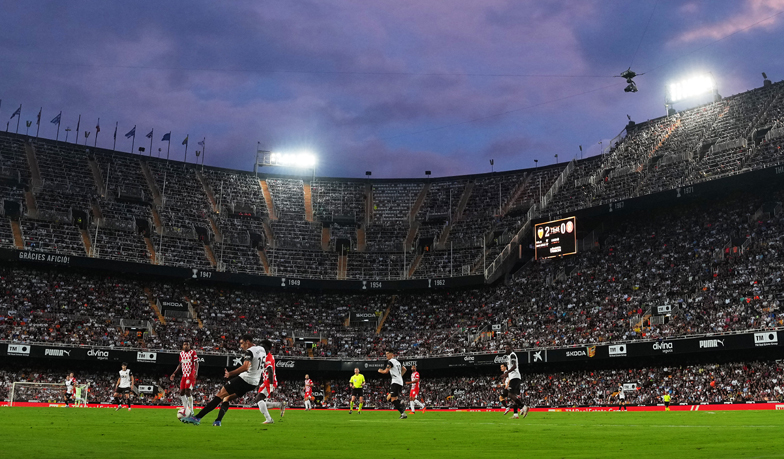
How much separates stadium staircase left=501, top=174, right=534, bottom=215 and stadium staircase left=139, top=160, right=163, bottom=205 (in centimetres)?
3822

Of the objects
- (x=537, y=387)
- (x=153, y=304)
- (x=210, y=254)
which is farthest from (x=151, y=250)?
(x=537, y=387)

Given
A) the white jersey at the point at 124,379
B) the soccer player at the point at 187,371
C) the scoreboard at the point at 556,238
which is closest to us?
the soccer player at the point at 187,371

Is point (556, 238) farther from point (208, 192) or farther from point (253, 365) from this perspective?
point (253, 365)

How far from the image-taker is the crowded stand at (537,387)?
46594mm

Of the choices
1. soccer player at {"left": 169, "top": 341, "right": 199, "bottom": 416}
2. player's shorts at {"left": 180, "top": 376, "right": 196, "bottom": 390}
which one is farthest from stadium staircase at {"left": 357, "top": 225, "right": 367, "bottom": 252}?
player's shorts at {"left": 180, "top": 376, "right": 196, "bottom": 390}

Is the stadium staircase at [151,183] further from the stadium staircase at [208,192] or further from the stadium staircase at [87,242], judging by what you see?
the stadium staircase at [87,242]

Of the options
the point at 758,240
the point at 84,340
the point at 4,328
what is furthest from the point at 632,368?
the point at 4,328

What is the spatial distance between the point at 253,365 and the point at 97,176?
6476 centimetres

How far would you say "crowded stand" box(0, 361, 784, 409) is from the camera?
153 feet

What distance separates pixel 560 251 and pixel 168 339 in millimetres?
36165

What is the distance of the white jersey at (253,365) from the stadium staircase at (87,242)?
177 feet

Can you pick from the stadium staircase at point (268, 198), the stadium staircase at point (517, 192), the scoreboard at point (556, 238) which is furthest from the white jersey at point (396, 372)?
the stadium staircase at point (268, 198)

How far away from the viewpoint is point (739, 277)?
171 ft

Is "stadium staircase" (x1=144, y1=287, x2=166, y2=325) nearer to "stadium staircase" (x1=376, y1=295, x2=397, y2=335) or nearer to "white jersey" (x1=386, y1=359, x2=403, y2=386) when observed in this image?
"stadium staircase" (x1=376, y1=295, x2=397, y2=335)
